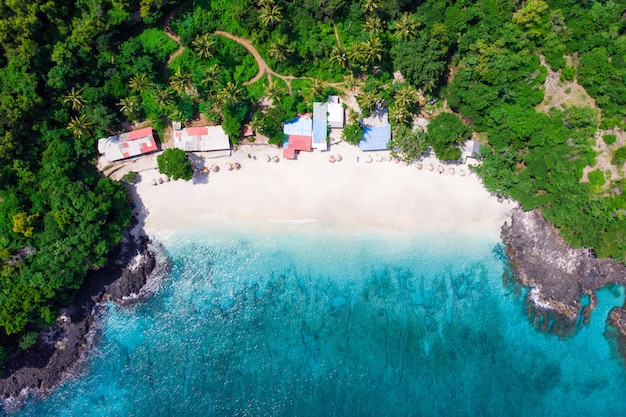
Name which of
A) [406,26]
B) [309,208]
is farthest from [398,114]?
[309,208]

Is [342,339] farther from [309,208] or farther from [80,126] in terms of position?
[80,126]

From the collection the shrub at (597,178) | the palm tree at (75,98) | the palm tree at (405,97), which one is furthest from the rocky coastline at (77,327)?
the shrub at (597,178)

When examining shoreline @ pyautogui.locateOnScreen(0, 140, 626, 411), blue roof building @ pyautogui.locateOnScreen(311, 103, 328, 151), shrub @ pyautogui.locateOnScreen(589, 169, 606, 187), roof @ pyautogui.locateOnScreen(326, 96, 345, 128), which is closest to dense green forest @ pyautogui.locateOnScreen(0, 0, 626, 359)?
shrub @ pyautogui.locateOnScreen(589, 169, 606, 187)

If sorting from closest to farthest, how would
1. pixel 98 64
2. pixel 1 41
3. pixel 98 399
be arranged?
pixel 1 41
pixel 98 64
pixel 98 399

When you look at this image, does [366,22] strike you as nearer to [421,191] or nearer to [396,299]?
[421,191]

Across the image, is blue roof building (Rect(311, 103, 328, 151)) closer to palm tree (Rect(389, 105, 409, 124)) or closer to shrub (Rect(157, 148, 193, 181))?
palm tree (Rect(389, 105, 409, 124))

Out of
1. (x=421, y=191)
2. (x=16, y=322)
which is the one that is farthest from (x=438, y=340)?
(x=16, y=322)

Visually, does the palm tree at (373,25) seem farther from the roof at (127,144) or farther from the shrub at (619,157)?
the shrub at (619,157)
